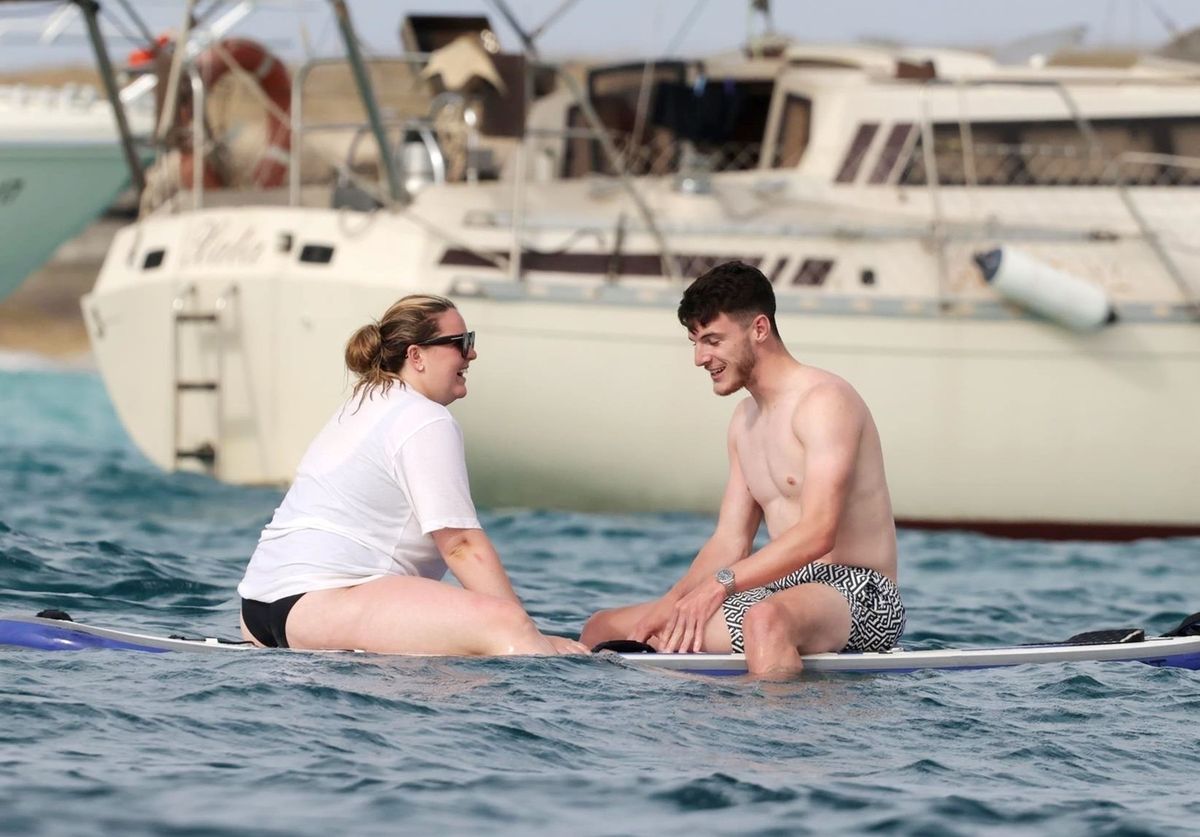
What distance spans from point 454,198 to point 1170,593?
5.20m

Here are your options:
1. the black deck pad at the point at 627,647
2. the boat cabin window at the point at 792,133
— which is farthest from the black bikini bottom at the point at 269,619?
the boat cabin window at the point at 792,133

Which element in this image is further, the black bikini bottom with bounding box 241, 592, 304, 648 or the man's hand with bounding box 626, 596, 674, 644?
the man's hand with bounding box 626, 596, 674, 644

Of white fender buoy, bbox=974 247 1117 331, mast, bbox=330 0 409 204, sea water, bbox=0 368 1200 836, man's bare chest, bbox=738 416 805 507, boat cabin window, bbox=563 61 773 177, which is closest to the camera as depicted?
sea water, bbox=0 368 1200 836

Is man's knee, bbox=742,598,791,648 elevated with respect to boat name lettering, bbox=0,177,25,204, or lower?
lower

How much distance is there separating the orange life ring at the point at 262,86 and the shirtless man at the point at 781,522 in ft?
33.0

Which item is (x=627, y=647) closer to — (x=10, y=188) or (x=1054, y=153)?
(x=1054, y=153)

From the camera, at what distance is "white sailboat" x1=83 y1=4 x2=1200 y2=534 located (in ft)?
41.2

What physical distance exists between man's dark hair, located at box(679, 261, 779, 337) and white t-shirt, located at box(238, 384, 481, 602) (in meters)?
0.80

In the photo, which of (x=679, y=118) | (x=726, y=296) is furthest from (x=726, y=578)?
(x=679, y=118)

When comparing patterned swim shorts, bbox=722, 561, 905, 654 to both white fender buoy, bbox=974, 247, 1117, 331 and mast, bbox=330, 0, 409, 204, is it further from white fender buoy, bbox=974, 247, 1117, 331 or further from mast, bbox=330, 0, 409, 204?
mast, bbox=330, 0, 409, 204

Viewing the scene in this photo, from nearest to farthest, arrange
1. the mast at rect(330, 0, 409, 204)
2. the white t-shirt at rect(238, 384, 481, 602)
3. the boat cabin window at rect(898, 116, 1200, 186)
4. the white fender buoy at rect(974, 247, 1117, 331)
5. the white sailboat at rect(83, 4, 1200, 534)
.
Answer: the white t-shirt at rect(238, 384, 481, 602), the white fender buoy at rect(974, 247, 1117, 331), the white sailboat at rect(83, 4, 1200, 534), the mast at rect(330, 0, 409, 204), the boat cabin window at rect(898, 116, 1200, 186)

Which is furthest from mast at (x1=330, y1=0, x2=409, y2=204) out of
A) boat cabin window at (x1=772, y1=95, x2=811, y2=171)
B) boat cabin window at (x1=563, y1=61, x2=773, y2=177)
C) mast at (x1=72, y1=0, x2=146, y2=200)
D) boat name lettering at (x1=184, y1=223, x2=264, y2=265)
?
boat cabin window at (x1=772, y1=95, x2=811, y2=171)

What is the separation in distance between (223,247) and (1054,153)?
17.8ft

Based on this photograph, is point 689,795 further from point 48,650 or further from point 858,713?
point 48,650
